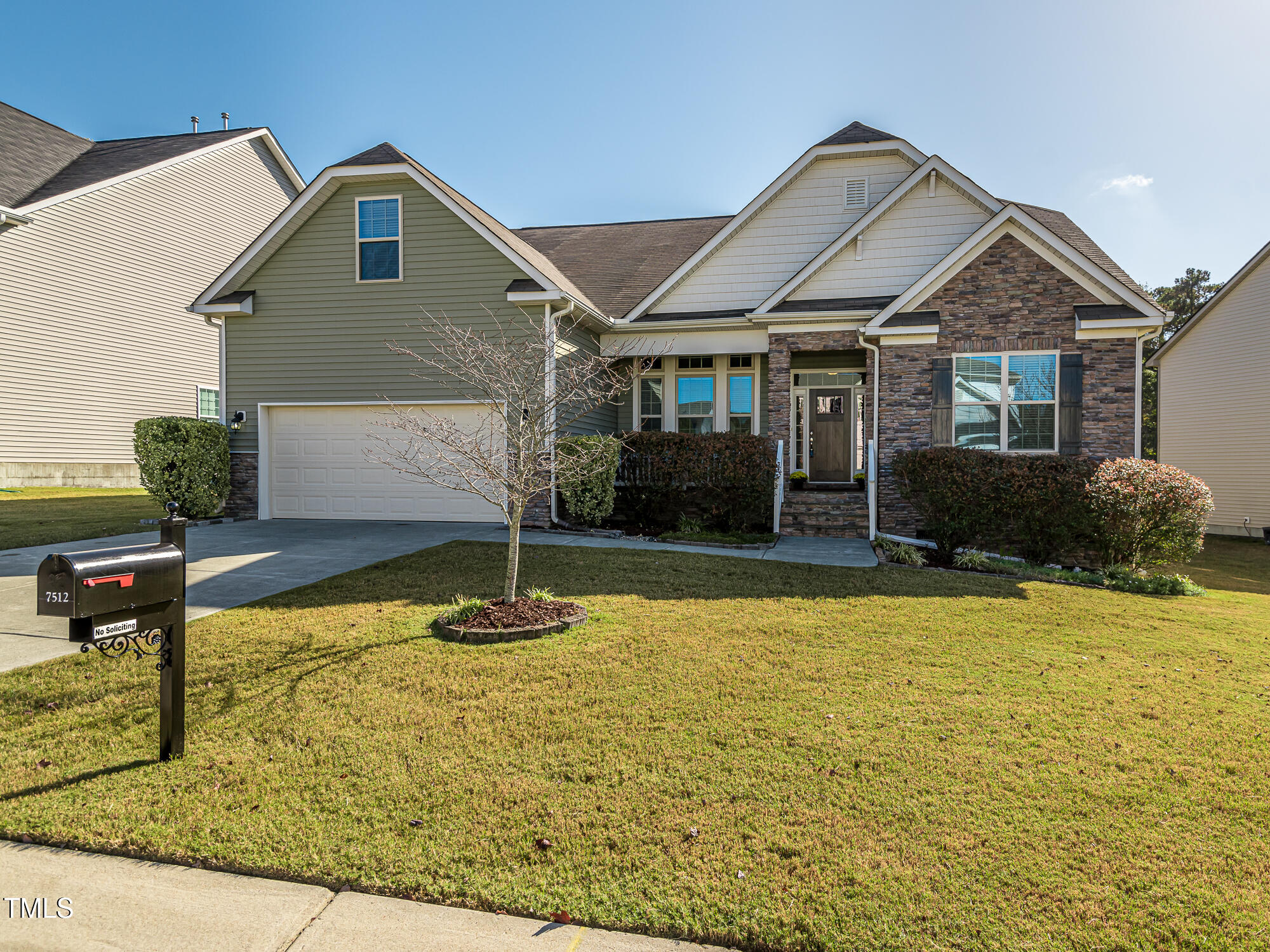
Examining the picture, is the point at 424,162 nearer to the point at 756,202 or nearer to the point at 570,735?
the point at 756,202

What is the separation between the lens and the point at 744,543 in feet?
36.2

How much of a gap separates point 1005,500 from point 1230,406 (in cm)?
1254

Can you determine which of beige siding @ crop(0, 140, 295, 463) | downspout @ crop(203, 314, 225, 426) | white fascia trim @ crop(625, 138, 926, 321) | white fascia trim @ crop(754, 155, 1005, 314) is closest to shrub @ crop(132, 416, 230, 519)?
downspout @ crop(203, 314, 225, 426)

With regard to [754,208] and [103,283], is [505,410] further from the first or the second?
[103,283]

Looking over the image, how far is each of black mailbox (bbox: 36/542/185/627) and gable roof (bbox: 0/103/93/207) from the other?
17979mm

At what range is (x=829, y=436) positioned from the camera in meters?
14.7

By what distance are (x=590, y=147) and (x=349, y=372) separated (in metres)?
6.54

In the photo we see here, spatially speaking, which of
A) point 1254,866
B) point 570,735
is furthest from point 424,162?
point 1254,866

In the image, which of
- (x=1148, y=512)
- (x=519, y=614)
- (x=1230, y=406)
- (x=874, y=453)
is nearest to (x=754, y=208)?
(x=874, y=453)

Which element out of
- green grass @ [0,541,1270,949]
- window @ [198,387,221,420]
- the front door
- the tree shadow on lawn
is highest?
window @ [198,387,221,420]

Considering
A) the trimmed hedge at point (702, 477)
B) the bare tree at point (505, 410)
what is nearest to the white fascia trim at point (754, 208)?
the bare tree at point (505, 410)

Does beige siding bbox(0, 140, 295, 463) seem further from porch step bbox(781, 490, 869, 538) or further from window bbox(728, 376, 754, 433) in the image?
porch step bbox(781, 490, 869, 538)

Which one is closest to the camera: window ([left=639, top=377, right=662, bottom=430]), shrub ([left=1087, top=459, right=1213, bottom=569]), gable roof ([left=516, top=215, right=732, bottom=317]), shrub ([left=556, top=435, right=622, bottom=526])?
shrub ([left=1087, top=459, right=1213, bottom=569])

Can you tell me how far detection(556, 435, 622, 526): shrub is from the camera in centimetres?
1105
